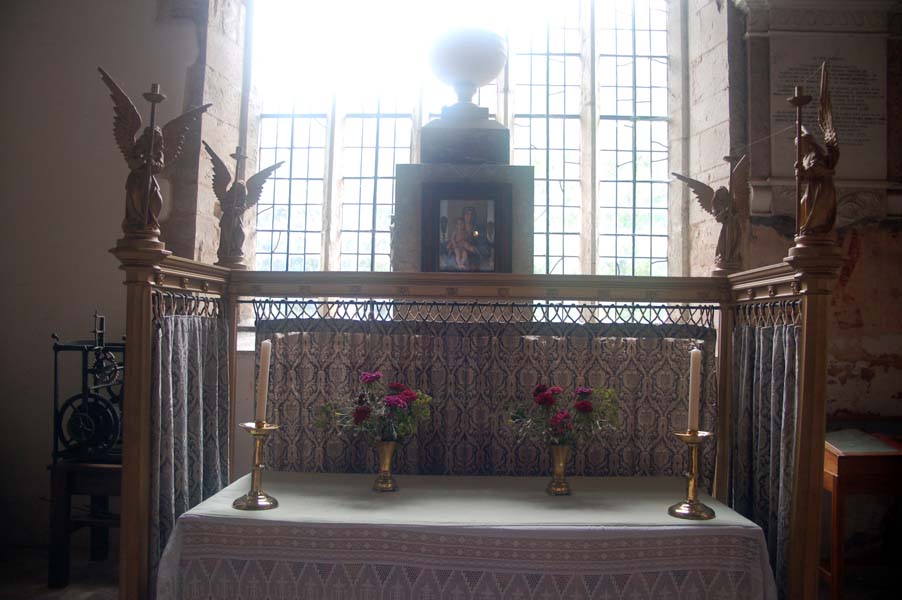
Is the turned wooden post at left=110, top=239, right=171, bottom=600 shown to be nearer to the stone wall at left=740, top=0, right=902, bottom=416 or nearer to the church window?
the church window

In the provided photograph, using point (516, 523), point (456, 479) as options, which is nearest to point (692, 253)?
point (456, 479)

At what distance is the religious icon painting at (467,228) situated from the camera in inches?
147

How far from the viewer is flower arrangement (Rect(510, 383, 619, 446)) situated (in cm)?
277

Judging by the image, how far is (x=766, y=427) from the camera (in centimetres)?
265

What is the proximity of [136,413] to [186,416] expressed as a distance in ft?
0.99

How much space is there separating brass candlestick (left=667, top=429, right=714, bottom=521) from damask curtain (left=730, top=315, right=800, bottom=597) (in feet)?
0.87

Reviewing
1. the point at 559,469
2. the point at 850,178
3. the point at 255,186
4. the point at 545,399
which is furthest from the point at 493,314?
the point at 850,178

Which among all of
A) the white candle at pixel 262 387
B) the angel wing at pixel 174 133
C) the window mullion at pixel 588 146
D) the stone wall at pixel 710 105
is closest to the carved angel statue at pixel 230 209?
the angel wing at pixel 174 133

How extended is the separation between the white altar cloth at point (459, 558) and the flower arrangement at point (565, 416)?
44 cm

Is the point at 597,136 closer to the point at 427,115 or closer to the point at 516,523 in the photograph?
the point at 427,115

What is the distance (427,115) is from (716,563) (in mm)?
4419

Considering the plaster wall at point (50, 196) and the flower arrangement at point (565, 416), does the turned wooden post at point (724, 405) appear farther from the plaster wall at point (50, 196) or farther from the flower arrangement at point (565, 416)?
the plaster wall at point (50, 196)

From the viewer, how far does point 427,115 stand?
579 centimetres

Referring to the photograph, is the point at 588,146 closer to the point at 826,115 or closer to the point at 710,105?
the point at 710,105
